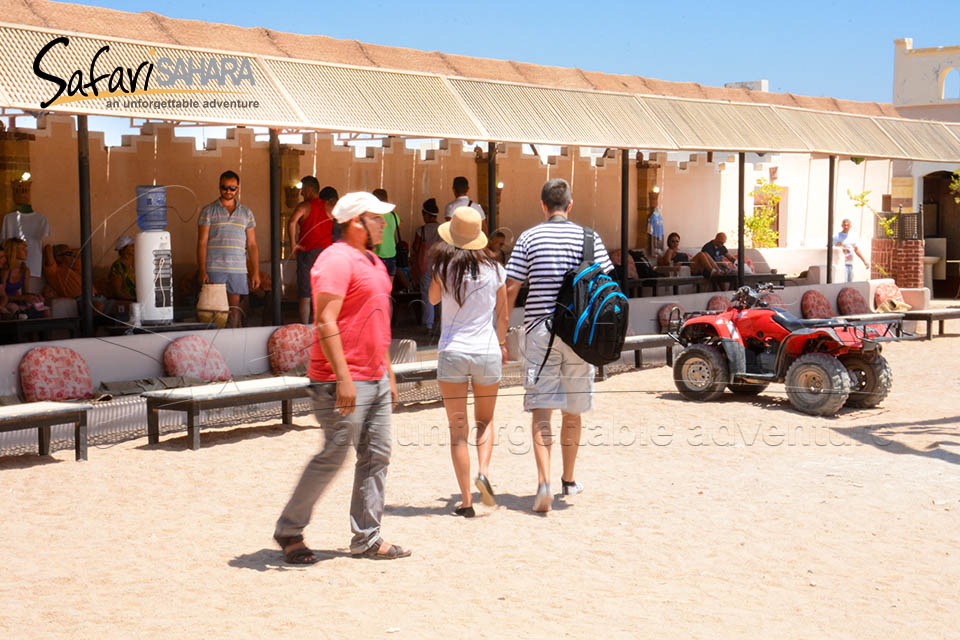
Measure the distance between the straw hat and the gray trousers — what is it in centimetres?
110

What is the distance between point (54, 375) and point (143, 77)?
2296 millimetres

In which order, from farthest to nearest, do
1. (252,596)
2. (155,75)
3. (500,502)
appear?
(155,75) < (500,502) < (252,596)

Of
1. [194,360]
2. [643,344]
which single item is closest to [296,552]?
[194,360]

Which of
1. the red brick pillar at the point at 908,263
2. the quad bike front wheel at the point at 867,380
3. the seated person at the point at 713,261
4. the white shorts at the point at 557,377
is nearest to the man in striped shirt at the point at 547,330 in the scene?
the white shorts at the point at 557,377

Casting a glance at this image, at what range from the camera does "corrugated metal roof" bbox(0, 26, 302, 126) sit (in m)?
7.70

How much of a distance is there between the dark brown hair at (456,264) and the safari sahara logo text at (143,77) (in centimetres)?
342

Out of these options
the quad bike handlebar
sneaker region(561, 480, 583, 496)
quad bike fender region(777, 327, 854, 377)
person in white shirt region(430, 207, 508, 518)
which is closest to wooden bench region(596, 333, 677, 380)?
the quad bike handlebar

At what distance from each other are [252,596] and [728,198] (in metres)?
17.4

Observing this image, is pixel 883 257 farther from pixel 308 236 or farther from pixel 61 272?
pixel 61 272

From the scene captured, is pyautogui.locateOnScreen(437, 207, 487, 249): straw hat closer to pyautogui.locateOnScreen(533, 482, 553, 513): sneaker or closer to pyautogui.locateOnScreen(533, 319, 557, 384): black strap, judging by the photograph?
pyautogui.locateOnScreen(533, 319, 557, 384): black strap

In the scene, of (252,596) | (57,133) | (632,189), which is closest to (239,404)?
(252,596)

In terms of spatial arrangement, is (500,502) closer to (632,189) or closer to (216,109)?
(216,109)

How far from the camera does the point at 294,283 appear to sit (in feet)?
46.0

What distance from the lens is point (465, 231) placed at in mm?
5738
